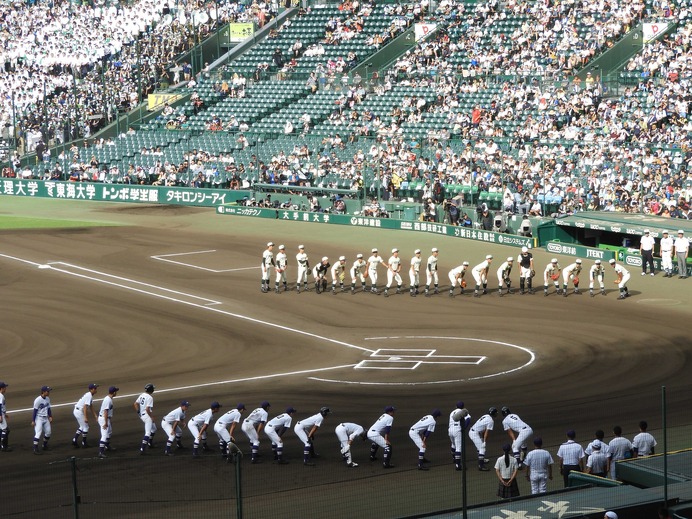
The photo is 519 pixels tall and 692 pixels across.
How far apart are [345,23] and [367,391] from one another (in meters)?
45.8

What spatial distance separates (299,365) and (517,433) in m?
9.81

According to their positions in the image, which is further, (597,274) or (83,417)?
(597,274)

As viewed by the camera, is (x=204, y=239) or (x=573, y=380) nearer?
(x=573, y=380)

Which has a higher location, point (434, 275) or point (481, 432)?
point (434, 275)

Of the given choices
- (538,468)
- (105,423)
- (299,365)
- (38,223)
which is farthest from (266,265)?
(538,468)

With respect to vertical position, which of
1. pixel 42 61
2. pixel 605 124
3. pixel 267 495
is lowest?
pixel 267 495

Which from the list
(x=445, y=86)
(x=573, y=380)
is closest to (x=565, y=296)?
(x=573, y=380)

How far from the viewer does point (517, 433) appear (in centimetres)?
2350

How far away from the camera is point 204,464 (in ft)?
77.5

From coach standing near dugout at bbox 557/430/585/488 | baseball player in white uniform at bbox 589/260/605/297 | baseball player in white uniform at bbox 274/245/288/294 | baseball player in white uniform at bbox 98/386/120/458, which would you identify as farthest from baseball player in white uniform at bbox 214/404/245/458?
baseball player in white uniform at bbox 589/260/605/297

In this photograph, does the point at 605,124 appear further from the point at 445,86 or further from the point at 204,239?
the point at 204,239

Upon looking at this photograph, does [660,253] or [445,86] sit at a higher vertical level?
[445,86]

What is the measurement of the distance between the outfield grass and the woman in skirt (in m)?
38.6

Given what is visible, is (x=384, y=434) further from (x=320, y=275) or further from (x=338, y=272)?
(x=338, y=272)
